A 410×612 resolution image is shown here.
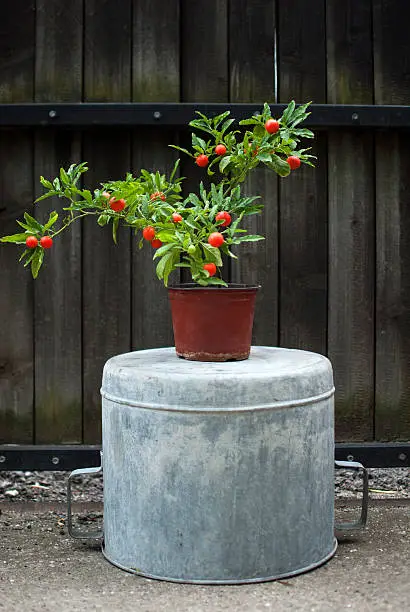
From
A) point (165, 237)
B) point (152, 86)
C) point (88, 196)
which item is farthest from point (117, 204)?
point (152, 86)

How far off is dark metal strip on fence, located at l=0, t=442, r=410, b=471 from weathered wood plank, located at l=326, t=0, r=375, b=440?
7cm

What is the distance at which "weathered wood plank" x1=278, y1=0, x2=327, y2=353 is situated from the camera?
312 cm

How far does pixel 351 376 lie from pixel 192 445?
41.2 inches

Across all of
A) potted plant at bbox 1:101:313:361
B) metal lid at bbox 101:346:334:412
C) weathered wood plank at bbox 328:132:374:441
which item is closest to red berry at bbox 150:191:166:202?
potted plant at bbox 1:101:313:361

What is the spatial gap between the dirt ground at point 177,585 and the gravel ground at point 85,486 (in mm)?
367

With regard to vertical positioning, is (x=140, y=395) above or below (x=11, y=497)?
above

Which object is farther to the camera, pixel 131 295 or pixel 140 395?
pixel 131 295

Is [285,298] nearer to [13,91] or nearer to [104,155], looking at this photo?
[104,155]

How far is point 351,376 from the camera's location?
10.4 ft

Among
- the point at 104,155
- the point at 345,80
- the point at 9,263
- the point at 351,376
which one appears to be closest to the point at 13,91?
the point at 104,155

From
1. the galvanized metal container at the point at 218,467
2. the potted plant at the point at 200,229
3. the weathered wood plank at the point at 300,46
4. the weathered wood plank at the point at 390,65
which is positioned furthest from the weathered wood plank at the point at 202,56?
the galvanized metal container at the point at 218,467

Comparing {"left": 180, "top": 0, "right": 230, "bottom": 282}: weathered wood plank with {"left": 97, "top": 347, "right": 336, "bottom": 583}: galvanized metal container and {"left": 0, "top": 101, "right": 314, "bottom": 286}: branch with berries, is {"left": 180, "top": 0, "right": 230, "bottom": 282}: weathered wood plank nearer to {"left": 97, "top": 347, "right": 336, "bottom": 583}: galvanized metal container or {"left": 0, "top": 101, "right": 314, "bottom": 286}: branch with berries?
{"left": 0, "top": 101, "right": 314, "bottom": 286}: branch with berries

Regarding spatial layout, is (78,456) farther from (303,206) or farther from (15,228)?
(303,206)

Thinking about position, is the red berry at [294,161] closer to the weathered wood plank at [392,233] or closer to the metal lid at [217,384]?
the metal lid at [217,384]
